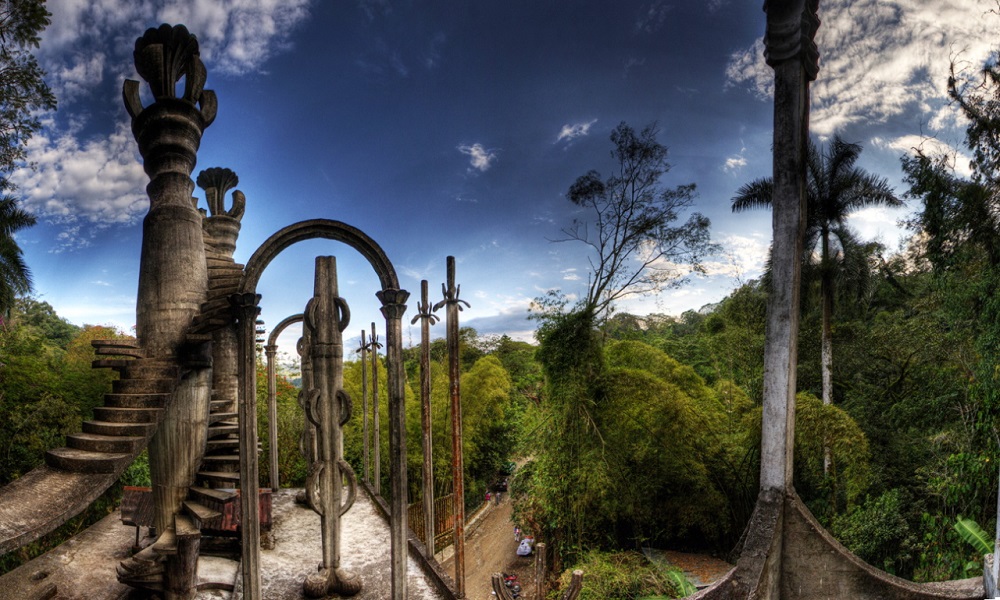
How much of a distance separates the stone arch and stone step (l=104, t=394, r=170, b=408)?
100 centimetres

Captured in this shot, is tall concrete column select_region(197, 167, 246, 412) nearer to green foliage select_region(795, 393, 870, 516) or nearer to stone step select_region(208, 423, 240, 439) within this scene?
stone step select_region(208, 423, 240, 439)

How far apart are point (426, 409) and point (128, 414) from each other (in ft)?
10.8

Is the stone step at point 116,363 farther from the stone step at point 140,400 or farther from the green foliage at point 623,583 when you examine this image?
the green foliage at point 623,583

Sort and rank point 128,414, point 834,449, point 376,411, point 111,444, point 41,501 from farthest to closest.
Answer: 1. point 834,449
2. point 376,411
3. point 128,414
4. point 111,444
5. point 41,501

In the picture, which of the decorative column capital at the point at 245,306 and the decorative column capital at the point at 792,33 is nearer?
the decorative column capital at the point at 792,33

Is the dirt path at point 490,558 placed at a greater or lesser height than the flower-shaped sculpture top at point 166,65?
lesser

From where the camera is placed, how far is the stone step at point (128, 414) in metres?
3.04

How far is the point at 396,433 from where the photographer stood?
343cm

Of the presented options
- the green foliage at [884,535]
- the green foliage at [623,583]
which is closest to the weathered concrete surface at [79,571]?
the green foliage at [623,583]

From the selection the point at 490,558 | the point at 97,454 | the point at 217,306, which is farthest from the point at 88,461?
the point at 490,558

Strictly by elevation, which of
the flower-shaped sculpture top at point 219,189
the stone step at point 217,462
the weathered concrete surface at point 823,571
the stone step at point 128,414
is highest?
the flower-shaped sculpture top at point 219,189

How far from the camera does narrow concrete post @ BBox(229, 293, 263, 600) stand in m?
3.20

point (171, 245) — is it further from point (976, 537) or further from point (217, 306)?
point (976, 537)

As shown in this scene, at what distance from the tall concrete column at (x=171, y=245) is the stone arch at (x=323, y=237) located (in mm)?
510
